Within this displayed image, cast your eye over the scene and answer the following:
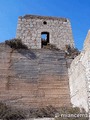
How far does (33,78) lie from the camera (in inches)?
400

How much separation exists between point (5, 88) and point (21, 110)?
1.55 meters

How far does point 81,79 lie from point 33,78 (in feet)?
9.18

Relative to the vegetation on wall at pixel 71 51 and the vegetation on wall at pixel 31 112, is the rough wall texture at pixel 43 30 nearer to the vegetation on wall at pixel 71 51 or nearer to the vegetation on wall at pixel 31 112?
the vegetation on wall at pixel 71 51

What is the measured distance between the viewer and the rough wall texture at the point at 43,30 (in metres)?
13.2

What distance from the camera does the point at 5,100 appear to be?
9.43 meters

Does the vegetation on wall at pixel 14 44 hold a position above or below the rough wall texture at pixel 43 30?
below

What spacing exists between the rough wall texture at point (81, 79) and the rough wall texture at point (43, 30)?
3905mm

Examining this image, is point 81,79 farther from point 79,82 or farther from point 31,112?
point 31,112

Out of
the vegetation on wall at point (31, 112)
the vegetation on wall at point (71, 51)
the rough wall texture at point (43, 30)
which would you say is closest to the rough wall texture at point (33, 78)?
the vegetation on wall at point (31, 112)

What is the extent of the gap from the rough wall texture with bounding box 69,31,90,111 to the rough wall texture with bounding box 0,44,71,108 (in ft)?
2.09

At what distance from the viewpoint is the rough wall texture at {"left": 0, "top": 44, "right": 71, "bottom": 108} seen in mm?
9570

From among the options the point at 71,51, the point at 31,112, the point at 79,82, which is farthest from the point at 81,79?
the point at 71,51

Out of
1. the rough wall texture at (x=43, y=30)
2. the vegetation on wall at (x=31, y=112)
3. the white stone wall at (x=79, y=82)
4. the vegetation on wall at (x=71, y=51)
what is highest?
the rough wall texture at (x=43, y=30)

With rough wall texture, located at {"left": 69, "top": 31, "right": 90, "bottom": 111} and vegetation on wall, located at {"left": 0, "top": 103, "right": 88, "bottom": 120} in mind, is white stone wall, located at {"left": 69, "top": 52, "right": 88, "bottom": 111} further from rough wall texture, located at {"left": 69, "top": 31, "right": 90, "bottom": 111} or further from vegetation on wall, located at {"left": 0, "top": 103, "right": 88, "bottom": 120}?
vegetation on wall, located at {"left": 0, "top": 103, "right": 88, "bottom": 120}
